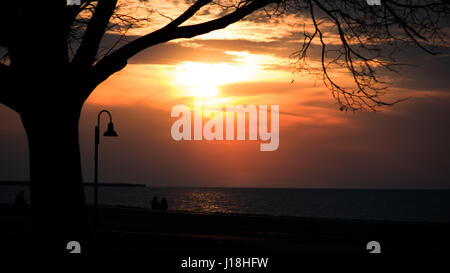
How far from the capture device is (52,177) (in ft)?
30.6

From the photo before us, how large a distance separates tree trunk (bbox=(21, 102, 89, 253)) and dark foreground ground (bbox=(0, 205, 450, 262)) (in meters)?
1.13

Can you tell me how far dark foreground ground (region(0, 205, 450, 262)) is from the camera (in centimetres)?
1217

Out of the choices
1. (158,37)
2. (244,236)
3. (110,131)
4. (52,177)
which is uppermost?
(158,37)

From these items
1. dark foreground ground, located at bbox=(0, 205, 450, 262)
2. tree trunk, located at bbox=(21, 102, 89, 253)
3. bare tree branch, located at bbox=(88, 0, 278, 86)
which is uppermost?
bare tree branch, located at bbox=(88, 0, 278, 86)

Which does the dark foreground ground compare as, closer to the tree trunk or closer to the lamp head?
the tree trunk

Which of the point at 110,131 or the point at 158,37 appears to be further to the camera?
the point at 110,131

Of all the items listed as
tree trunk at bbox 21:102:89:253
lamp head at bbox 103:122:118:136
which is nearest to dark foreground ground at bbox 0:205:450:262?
tree trunk at bbox 21:102:89:253

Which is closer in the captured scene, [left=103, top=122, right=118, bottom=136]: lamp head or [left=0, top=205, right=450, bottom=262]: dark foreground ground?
[left=0, top=205, right=450, bottom=262]: dark foreground ground

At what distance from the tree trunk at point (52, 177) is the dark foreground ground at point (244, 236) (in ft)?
3.70

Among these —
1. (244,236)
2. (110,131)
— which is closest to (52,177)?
(244,236)

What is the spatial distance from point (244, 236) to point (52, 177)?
9.40 m

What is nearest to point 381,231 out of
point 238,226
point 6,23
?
point 238,226

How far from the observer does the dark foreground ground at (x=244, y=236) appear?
12.2 m

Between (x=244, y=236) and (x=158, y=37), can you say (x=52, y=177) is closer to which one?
(x=158, y=37)
